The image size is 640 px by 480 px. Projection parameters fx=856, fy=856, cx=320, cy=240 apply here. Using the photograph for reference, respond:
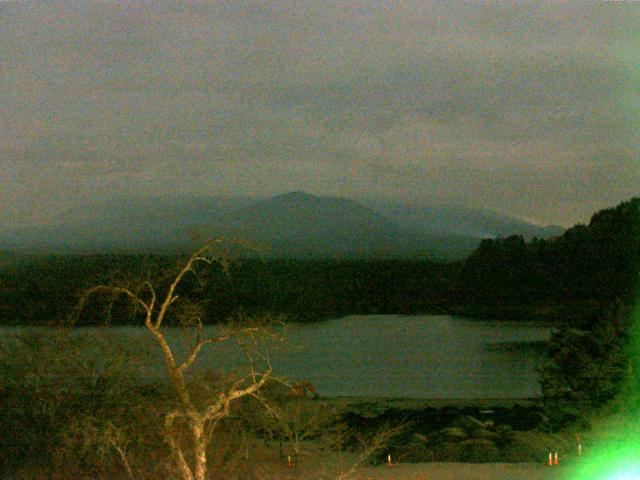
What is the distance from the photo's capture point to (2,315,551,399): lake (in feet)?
97.1

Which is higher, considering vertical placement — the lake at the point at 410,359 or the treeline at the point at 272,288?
the treeline at the point at 272,288

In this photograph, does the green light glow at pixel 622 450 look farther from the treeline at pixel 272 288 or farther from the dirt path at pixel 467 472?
the treeline at pixel 272 288

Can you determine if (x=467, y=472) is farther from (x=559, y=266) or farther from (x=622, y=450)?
(x=559, y=266)

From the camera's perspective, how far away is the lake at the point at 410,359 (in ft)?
97.1

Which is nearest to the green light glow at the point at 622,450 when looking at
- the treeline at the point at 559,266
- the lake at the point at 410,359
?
the lake at the point at 410,359

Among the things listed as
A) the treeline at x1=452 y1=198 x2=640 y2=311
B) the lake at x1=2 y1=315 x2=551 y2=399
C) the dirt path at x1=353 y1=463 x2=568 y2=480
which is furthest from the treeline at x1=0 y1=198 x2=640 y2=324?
the dirt path at x1=353 y1=463 x2=568 y2=480

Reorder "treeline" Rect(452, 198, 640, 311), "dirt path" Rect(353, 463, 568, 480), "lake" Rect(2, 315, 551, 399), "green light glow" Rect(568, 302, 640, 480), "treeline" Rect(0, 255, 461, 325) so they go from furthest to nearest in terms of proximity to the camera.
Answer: "treeline" Rect(452, 198, 640, 311) → "lake" Rect(2, 315, 551, 399) → "treeline" Rect(0, 255, 461, 325) → "dirt path" Rect(353, 463, 568, 480) → "green light glow" Rect(568, 302, 640, 480)

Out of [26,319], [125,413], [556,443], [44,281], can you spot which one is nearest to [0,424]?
[125,413]

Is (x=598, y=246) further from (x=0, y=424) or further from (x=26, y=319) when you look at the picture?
(x=0, y=424)

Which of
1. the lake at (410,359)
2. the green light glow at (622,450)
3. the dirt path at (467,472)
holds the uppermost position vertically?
the green light glow at (622,450)

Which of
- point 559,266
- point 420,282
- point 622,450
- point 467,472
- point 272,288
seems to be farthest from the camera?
point 420,282

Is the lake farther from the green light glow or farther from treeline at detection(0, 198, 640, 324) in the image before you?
the green light glow

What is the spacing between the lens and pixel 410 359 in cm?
3894

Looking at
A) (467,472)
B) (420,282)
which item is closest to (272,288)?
(420,282)
